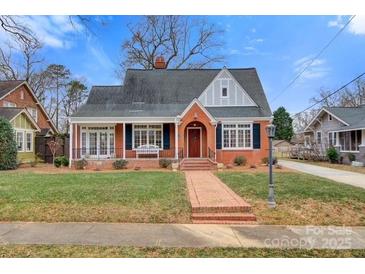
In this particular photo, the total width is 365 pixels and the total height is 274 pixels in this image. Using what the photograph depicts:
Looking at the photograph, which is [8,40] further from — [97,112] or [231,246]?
[97,112]

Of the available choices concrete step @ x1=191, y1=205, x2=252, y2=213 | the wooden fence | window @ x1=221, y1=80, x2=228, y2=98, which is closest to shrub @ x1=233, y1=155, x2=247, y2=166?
window @ x1=221, y1=80, x2=228, y2=98

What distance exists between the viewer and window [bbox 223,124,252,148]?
62.2ft

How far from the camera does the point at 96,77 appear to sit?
25.2m

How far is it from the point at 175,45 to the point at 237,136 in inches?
715

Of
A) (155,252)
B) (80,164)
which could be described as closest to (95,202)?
(155,252)

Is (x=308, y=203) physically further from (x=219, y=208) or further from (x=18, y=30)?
(x=18, y=30)

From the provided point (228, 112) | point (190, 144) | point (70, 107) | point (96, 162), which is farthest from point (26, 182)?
point (70, 107)

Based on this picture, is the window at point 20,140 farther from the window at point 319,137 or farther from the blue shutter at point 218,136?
the window at point 319,137

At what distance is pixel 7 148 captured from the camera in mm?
17891

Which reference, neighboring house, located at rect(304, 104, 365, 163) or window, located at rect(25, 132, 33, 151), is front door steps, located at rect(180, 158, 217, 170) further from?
window, located at rect(25, 132, 33, 151)

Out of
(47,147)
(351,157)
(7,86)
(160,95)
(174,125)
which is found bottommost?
(351,157)

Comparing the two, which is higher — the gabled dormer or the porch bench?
the gabled dormer

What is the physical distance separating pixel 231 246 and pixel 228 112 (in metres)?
14.8

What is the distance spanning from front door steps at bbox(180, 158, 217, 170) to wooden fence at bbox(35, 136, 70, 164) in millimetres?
10490
